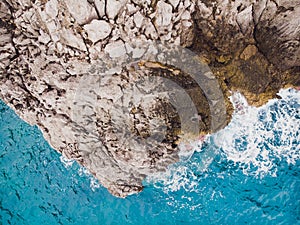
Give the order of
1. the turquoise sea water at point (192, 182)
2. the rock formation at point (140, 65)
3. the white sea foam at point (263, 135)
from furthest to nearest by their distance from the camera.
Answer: the turquoise sea water at point (192, 182)
the white sea foam at point (263, 135)
the rock formation at point (140, 65)

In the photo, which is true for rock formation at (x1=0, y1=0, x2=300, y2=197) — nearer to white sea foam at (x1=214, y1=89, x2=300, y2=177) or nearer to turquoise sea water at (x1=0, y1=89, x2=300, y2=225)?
white sea foam at (x1=214, y1=89, x2=300, y2=177)

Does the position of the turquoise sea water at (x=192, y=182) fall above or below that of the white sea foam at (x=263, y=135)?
below

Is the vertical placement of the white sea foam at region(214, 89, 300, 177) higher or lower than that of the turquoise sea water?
higher

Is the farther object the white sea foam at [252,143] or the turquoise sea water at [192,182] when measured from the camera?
the turquoise sea water at [192,182]

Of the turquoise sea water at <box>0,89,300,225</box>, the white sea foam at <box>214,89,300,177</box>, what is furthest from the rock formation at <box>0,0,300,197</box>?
the turquoise sea water at <box>0,89,300,225</box>

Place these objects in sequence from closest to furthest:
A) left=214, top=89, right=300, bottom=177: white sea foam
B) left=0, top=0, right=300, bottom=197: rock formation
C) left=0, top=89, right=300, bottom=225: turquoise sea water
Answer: left=0, top=0, right=300, bottom=197: rock formation
left=214, top=89, right=300, bottom=177: white sea foam
left=0, top=89, right=300, bottom=225: turquoise sea water

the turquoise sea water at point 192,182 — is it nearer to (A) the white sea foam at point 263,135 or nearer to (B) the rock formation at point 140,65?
(A) the white sea foam at point 263,135

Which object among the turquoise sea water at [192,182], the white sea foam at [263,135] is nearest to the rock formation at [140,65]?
the white sea foam at [263,135]

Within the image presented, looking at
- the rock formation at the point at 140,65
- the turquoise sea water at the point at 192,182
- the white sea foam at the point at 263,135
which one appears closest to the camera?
the rock formation at the point at 140,65
